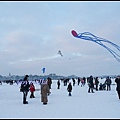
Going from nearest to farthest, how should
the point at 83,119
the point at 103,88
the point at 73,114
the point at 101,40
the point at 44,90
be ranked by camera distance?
the point at 83,119, the point at 73,114, the point at 44,90, the point at 101,40, the point at 103,88

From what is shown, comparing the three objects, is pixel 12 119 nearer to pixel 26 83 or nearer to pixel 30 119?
pixel 30 119

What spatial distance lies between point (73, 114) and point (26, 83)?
5775mm

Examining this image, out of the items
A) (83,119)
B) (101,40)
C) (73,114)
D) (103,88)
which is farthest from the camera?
(103,88)

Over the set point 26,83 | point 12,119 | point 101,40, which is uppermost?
point 101,40

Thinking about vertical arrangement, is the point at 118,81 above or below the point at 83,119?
above

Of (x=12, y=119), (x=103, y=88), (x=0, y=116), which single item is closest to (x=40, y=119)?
(x=12, y=119)

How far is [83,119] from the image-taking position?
9305 millimetres

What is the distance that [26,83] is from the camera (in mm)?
15570

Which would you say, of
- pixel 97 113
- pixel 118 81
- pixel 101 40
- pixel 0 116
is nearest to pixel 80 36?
pixel 101 40

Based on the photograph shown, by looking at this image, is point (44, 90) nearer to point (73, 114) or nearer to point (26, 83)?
point (26, 83)

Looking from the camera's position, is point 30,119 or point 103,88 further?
point 103,88

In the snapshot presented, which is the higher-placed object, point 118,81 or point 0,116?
point 118,81

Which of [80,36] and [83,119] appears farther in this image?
[80,36]

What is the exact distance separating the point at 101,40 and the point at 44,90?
5.00m
